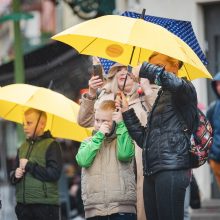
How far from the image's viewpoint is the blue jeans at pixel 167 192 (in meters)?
9.08

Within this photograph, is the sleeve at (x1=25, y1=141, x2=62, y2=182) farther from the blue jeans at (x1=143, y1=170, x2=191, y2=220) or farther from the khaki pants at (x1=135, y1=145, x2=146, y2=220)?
the blue jeans at (x1=143, y1=170, x2=191, y2=220)

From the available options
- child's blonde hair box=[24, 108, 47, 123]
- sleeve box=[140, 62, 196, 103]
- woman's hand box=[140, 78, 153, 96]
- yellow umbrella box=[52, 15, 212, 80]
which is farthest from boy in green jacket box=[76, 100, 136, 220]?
child's blonde hair box=[24, 108, 47, 123]

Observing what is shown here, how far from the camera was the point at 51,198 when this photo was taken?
11234 millimetres

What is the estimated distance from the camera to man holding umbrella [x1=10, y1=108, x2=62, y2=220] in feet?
36.7

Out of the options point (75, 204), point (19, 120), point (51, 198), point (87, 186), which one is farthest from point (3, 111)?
point (75, 204)

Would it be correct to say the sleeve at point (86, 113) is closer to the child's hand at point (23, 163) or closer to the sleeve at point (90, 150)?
the child's hand at point (23, 163)

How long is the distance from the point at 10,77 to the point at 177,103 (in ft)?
19.3

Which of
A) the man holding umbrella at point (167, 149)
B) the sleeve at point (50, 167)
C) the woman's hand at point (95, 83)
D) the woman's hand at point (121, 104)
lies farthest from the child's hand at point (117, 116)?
the sleeve at point (50, 167)

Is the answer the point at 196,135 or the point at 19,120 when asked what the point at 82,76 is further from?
the point at 196,135

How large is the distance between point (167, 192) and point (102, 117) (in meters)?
1.21

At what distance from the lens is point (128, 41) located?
9.34m

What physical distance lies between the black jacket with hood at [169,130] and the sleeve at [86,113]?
1.55 m

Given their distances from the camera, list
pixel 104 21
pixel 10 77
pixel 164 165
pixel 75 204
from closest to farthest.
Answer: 1. pixel 164 165
2. pixel 104 21
3. pixel 10 77
4. pixel 75 204

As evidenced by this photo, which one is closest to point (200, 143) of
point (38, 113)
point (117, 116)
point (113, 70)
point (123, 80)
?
point (117, 116)
